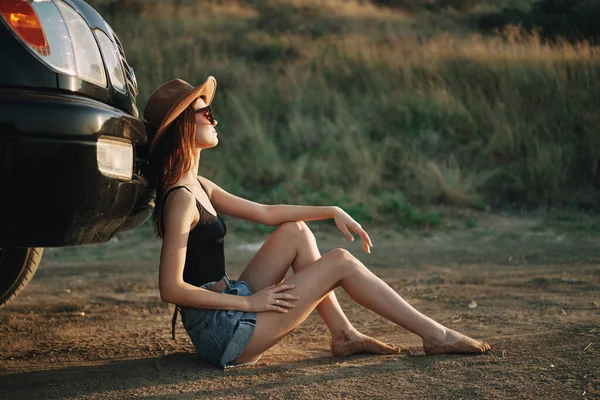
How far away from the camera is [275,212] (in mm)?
3338

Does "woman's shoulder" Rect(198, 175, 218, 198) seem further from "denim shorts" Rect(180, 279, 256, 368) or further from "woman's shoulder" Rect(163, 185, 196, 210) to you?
"denim shorts" Rect(180, 279, 256, 368)

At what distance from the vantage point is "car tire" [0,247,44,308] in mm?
3697

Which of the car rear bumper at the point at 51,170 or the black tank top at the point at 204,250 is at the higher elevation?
the car rear bumper at the point at 51,170

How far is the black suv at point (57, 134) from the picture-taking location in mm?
2256

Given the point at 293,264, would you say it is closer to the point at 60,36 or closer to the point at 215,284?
the point at 215,284

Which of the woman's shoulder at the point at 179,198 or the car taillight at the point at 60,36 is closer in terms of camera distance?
the car taillight at the point at 60,36

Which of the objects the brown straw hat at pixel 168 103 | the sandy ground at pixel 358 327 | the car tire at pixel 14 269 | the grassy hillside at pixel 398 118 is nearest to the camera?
the sandy ground at pixel 358 327

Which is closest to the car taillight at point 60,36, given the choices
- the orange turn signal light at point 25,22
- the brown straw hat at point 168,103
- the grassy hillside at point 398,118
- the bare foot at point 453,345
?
the orange turn signal light at point 25,22

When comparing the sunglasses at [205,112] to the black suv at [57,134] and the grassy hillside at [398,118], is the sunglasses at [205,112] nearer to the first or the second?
the black suv at [57,134]

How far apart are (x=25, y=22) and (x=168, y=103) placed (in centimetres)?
76

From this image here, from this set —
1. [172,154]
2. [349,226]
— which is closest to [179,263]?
[172,154]

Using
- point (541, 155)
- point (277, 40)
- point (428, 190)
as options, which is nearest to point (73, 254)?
point (428, 190)

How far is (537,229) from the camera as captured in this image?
7453 millimetres

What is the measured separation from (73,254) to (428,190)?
4116 millimetres
